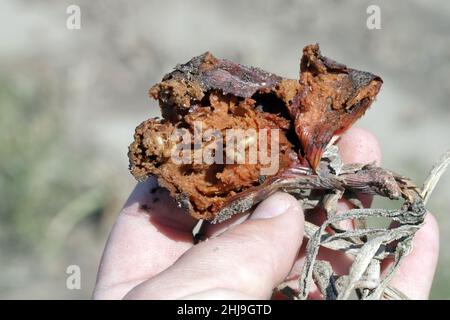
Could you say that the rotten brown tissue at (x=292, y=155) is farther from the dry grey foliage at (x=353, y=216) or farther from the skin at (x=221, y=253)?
the skin at (x=221, y=253)

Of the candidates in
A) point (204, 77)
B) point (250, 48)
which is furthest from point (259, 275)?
point (250, 48)

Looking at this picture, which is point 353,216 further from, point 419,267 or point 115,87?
point 115,87

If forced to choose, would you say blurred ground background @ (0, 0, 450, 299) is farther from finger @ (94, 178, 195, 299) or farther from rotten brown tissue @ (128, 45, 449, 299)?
rotten brown tissue @ (128, 45, 449, 299)

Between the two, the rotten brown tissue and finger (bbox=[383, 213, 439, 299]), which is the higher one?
the rotten brown tissue

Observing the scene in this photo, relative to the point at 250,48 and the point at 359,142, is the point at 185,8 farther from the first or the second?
the point at 359,142

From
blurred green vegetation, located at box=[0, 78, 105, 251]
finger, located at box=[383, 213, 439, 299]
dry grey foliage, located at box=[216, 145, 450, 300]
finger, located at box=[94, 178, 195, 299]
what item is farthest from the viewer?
blurred green vegetation, located at box=[0, 78, 105, 251]

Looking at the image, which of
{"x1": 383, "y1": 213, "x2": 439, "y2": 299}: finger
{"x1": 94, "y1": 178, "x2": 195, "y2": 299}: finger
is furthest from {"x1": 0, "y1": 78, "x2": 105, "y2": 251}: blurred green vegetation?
{"x1": 383, "y1": 213, "x2": 439, "y2": 299}: finger
